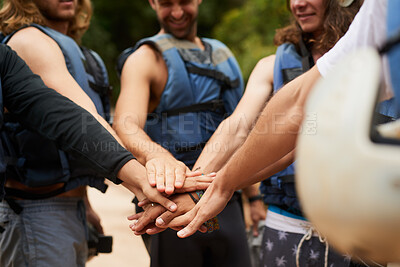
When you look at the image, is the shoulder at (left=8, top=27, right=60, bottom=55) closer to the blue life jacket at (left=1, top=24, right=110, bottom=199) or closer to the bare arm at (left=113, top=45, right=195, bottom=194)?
the blue life jacket at (left=1, top=24, right=110, bottom=199)

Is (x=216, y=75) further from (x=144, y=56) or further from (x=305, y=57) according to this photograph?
(x=305, y=57)

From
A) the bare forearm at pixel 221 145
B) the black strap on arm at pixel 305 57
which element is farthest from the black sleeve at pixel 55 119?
the black strap on arm at pixel 305 57

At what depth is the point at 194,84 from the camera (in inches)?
134

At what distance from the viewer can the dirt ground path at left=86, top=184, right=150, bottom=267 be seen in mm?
6383

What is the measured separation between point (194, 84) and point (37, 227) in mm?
1378

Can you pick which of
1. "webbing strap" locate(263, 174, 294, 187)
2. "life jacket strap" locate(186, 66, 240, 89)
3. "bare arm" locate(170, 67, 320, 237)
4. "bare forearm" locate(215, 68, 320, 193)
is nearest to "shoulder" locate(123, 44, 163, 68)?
"life jacket strap" locate(186, 66, 240, 89)

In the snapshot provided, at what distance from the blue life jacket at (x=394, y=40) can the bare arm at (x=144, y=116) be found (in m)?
1.74

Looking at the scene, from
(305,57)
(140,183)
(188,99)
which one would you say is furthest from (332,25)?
(140,183)

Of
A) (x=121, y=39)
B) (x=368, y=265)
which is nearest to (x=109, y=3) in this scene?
(x=121, y=39)

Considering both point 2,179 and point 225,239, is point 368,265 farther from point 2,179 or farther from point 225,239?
point 2,179

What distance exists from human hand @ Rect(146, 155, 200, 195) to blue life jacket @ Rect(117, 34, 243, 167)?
0.34 m

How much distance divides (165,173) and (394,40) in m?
1.84

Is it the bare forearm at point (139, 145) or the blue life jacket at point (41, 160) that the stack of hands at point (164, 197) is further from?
the blue life jacket at point (41, 160)

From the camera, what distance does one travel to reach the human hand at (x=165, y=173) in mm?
2773
